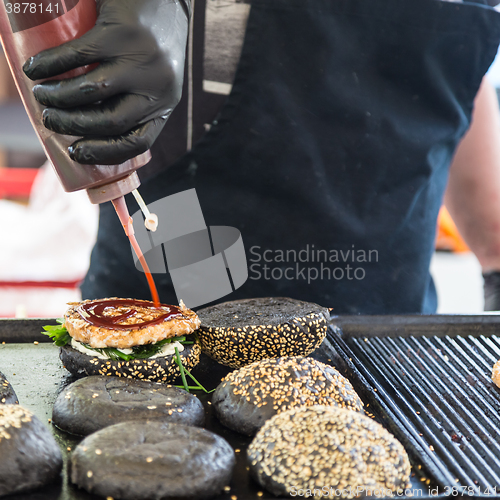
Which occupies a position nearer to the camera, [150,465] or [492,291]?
[150,465]

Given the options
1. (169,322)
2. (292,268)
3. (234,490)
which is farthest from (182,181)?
(234,490)

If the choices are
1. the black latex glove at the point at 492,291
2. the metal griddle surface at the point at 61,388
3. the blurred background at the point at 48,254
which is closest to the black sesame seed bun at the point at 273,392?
the metal griddle surface at the point at 61,388

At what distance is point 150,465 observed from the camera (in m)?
1.13

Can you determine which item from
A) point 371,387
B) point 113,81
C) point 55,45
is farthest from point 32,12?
point 371,387

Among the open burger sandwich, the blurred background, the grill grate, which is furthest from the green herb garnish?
the blurred background

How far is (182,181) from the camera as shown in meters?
2.48

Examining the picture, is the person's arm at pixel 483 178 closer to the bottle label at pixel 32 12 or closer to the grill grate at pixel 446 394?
the grill grate at pixel 446 394

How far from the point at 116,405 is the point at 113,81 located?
34.5 inches

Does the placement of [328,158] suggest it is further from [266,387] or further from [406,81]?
[266,387]

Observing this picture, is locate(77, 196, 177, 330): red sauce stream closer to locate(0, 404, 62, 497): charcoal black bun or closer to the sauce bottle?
the sauce bottle

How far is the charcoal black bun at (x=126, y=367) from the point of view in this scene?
165 cm

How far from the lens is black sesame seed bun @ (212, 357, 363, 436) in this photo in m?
1.46

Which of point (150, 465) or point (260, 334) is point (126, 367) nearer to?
point (260, 334)

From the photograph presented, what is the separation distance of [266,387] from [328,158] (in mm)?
1346
